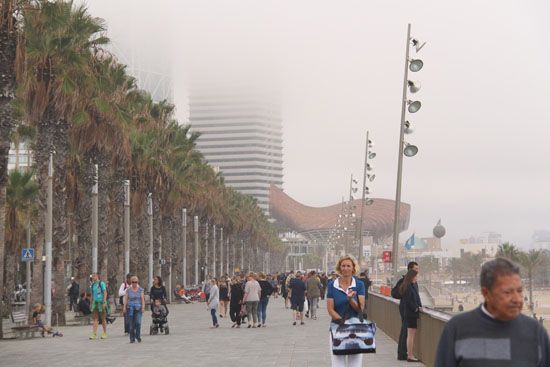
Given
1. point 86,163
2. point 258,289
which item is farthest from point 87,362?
point 86,163

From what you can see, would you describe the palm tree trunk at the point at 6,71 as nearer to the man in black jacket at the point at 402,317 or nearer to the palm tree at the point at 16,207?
the man in black jacket at the point at 402,317

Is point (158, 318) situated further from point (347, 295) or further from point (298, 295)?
point (347, 295)

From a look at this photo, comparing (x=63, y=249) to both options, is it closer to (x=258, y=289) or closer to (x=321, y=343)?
(x=258, y=289)

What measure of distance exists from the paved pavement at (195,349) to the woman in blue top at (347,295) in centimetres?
666

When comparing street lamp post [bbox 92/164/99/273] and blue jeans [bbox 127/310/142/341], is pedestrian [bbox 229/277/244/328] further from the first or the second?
street lamp post [bbox 92/164/99/273]

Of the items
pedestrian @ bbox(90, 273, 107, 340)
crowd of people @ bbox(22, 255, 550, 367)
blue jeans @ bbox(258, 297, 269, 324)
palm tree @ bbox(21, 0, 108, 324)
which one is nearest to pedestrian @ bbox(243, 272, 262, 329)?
blue jeans @ bbox(258, 297, 269, 324)

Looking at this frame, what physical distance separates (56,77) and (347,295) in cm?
2220

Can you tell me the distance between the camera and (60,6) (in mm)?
29594

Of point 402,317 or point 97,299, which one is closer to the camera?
point 402,317

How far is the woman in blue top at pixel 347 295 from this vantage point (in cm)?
984

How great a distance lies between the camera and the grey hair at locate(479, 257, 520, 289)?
449 centimetres

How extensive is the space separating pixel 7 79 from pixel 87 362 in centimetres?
846

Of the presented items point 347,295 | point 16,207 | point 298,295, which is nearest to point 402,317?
point 347,295

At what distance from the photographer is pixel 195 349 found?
2147 cm
